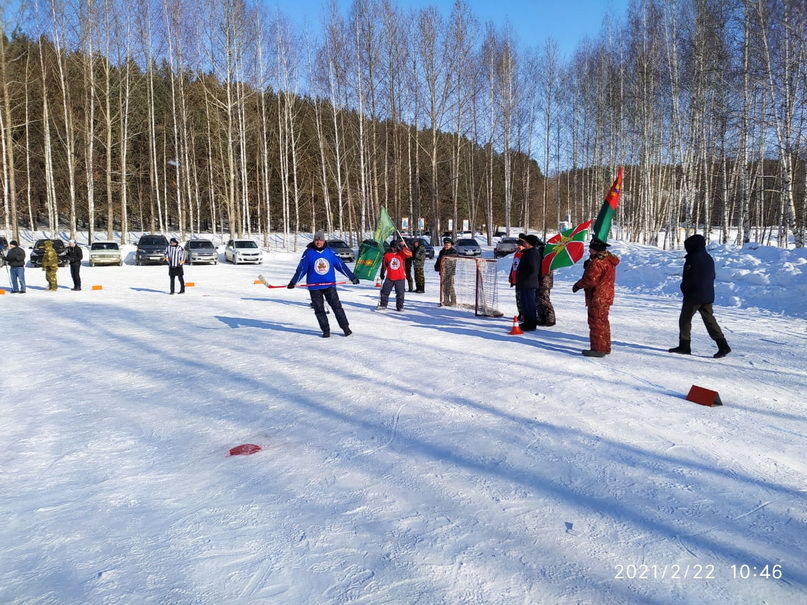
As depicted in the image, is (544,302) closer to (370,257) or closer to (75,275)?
(370,257)

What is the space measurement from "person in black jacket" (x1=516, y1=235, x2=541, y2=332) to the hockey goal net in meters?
1.99

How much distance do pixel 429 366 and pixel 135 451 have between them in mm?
3651

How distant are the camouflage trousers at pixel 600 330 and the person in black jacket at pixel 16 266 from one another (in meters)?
16.5

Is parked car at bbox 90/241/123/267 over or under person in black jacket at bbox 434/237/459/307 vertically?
over

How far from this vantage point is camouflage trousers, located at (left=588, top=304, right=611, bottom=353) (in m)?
7.29

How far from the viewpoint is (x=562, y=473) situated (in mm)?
3803

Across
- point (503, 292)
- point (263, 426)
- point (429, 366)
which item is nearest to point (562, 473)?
point (263, 426)

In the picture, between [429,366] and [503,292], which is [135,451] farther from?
[503,292]

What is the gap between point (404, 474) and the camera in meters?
3.82

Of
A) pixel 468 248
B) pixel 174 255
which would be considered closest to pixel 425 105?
pixel 468 248

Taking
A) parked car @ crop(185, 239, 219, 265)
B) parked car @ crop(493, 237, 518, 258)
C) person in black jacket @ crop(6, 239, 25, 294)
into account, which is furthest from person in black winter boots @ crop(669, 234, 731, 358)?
parked car @ crop(493, 237, 518, 258)

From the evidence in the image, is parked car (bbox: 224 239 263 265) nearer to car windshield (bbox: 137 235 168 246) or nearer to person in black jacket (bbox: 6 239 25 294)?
car windshield (bbox: 137 235 168 246)

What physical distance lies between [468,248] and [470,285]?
21.5 meters

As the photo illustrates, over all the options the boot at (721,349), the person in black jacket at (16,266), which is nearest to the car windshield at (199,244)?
the person in black jacket at (16,266)
